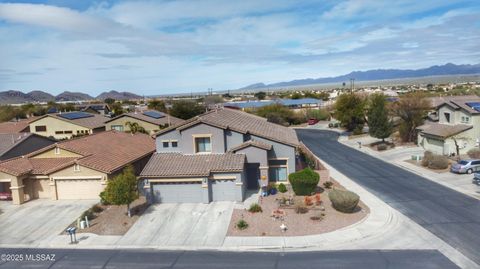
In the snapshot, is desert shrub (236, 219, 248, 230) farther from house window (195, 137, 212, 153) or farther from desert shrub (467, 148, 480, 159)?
desert shrub (467, 148, 480, 159)

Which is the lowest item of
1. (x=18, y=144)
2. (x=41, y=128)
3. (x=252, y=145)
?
(x=252, y=145)

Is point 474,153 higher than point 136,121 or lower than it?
lower

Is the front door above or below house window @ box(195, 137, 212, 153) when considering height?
below

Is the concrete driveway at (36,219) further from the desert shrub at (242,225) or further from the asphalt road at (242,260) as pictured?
the desert shrub at (242,225)

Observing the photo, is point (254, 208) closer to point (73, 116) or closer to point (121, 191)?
point (121, 191)

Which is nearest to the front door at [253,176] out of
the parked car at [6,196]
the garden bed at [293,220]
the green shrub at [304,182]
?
the green shrub at [304,182]

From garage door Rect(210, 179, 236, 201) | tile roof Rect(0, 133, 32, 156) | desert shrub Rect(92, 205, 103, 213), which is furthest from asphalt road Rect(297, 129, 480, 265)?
tile roof Rect(0, 133, 32, 156)

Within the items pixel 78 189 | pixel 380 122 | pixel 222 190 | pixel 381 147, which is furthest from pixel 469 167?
pixel 78 189

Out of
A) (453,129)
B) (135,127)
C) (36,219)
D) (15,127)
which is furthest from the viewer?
(15,127)
